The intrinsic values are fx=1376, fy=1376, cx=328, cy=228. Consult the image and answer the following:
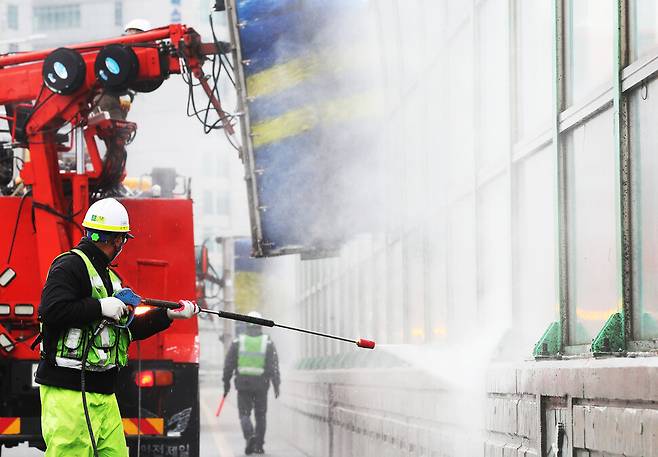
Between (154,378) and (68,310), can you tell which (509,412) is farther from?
(154,378)

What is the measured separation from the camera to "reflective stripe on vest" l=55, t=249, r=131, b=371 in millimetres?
6395

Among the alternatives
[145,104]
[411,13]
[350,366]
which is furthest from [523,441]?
[145,104]

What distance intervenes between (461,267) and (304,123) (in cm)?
211

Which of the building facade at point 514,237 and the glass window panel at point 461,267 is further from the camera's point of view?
the glass window panel at point 461,267

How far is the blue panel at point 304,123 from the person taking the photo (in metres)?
10.8

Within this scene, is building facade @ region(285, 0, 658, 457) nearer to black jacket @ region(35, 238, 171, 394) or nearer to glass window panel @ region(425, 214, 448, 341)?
glass window panel @ region(425, 214, 448, 341)

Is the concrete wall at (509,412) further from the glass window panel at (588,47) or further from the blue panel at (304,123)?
the blue panel at (304,123)

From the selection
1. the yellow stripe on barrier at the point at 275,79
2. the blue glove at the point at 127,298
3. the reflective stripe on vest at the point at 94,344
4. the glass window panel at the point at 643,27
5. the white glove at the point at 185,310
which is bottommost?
the reflective stripe on vest at the point at 94,344

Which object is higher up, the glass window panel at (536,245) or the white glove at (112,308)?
the glass window panel at (536,245)

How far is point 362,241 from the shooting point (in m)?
15.1

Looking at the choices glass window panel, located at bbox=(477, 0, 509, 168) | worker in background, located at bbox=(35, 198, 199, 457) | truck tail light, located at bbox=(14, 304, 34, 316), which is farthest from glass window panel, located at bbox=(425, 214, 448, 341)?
worker in background, located at bbox=(35, 198, 199, 457)

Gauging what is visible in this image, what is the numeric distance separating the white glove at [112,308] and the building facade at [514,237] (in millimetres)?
2007

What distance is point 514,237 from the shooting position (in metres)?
8.19

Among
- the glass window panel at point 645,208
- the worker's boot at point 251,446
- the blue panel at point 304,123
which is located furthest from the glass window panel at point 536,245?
the worker's boot at point 251,446
